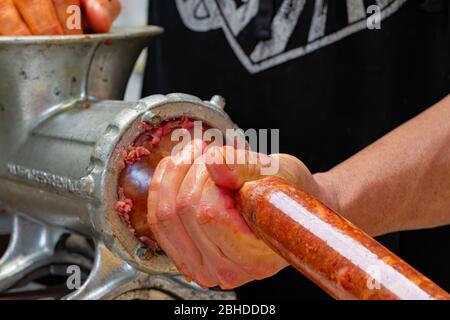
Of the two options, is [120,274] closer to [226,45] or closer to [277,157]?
[277,157]

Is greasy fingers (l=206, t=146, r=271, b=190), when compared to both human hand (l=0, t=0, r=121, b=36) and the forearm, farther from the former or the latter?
human hand (l=0, t=0, r=121, b=36)

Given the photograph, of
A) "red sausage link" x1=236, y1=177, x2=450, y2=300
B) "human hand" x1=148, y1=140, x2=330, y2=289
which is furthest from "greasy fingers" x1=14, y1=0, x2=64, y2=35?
"red sausage link" x1=236, y1=177, x2=450, y2=300

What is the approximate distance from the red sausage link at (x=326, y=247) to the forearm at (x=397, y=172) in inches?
10.4

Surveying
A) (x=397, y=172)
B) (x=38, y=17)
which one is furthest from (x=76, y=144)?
(x=397, y=172)

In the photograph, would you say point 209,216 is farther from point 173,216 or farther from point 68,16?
point 68,16

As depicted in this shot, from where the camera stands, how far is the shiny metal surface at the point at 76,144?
0.95 metres

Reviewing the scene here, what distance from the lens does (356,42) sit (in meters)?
1.29

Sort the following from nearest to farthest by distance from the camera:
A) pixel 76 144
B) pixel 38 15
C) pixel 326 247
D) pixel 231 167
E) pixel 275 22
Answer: pixel 326 247
pixel 231 167
pixel 76 144
pixel 38 15
pixel 275 22

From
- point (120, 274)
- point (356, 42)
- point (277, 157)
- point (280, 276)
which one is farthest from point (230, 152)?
point (280, 276)

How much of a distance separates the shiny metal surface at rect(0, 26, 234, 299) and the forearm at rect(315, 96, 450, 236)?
0.60ft

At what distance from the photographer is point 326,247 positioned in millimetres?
660

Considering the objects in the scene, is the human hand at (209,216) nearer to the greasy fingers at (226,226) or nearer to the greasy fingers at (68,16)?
the greasy fingers at (226,226)

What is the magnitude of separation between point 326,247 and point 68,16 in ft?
2.10
